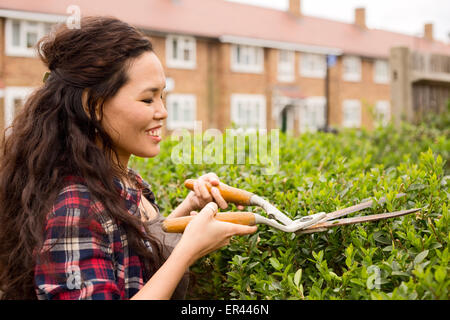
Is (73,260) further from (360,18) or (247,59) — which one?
(360,18)

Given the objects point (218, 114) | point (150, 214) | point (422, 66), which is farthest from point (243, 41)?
point (150, 214)

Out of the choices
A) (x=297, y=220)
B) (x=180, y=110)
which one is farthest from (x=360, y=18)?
(x=297, y=220)

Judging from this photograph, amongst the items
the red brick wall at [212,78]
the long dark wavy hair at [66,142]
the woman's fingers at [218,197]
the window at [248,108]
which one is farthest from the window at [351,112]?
the long dark wavy hair at [66,142]

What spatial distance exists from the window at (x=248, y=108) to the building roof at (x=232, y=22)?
10.0 ft

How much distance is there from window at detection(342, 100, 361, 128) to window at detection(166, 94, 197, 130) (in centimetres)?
1085

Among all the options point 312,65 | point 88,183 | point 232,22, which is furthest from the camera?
point 312,65

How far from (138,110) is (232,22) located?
25.3 meters

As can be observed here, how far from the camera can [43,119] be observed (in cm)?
187

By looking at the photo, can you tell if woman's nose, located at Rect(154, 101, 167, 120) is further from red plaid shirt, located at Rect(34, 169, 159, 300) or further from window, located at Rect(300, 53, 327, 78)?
window, located at Rect(300, 53, 327, 78)

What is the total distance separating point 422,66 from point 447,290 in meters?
5.32

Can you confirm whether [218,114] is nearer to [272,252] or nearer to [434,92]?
[434,92]

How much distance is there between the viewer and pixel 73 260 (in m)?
1.55

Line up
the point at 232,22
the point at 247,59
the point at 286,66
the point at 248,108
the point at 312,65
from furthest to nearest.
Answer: the point at 312,65, the point at 286,66, the point at 232,22, the point at 248,108, the point at 247,59

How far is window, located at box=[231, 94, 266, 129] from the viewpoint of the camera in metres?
24.8
